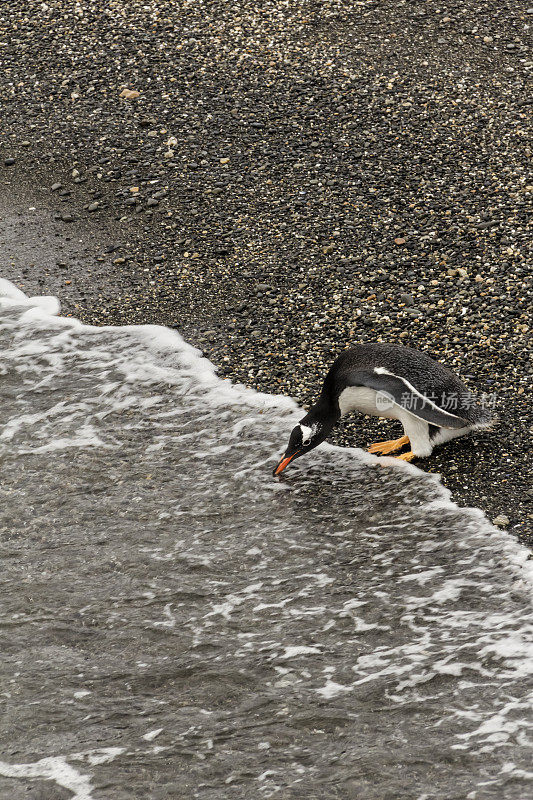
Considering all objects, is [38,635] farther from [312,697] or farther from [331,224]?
[331,224]

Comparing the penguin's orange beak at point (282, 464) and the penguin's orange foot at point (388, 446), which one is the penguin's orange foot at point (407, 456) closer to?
the penguin's orange foot at point (388, 446)

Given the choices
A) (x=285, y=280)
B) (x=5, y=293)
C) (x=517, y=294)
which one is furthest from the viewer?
(x=5, y=293)

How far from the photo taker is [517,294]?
7344mm

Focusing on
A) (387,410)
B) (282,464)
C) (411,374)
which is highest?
(411,374)

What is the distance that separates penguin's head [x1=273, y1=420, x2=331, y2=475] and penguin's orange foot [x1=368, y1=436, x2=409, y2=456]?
394 millimetres

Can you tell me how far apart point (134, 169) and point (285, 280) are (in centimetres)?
237

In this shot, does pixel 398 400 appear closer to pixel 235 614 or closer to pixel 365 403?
pixel 365 403

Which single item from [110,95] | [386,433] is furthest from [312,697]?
[110,95]

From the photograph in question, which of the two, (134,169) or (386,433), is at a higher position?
(134,169)

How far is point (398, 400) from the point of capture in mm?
6008

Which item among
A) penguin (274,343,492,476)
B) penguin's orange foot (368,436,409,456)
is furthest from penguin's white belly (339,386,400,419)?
penguin's orange foot (368,436,409,456)

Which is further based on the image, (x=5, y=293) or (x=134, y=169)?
(x=134, y=169)

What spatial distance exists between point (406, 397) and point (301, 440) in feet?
2.47

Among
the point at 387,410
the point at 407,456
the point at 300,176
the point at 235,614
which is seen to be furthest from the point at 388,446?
the point at 300,176
